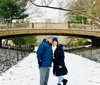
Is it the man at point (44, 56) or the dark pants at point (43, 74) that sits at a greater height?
the man at point (44, 56)

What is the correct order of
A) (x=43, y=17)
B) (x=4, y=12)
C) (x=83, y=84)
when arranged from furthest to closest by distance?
(x=43, y=17) < (x=4, y=12) < (x=83, y=84)

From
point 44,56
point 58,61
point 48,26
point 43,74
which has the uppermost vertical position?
point 44,56

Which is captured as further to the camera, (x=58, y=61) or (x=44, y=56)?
(x=58, y=61)

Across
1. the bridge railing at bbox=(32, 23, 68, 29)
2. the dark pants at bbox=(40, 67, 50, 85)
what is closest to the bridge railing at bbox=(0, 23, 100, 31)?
the bridge railing at bbox=(32, 23, 68, 29)

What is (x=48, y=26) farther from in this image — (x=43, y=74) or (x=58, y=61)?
(x=43, y=74)

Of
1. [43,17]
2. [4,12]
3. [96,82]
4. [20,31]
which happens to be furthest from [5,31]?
[96,82]

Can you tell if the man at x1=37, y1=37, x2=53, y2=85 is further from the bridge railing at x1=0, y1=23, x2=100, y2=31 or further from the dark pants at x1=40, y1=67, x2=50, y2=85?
the bridge railing at x1=0, y1=23, x2=100, y2=31

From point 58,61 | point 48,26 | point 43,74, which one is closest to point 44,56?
point 43,74

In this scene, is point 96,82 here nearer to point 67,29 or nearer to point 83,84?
point 83,84

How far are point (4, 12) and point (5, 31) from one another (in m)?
6.50

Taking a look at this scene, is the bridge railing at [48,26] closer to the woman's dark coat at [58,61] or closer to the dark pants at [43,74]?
the woman's dark coat at [58,61]

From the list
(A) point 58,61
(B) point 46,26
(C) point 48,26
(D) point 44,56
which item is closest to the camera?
(D) point 44,56

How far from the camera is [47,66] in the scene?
8.96m

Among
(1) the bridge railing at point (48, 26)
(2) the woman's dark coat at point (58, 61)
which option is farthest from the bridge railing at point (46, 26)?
(2) the woman's dark coat at point (58, 61)
